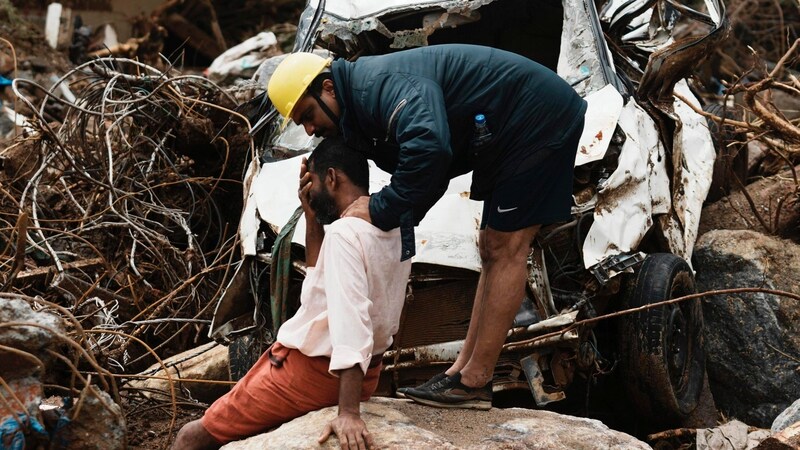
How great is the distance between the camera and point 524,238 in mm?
4098

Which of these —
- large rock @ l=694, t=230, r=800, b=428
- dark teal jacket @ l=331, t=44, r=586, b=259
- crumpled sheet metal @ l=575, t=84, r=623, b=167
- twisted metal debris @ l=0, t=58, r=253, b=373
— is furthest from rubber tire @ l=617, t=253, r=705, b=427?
twisted metal debris @ l=0, t=58, r=253, b=373

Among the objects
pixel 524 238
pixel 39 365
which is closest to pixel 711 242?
pixel 524 238

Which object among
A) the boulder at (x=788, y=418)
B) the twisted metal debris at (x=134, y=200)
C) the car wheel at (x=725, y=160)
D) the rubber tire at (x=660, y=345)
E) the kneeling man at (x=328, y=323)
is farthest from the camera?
the car wheel at (x=725, y=160)

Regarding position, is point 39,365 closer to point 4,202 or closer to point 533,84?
point 533,84

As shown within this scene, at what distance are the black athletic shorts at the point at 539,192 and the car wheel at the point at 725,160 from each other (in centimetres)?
329

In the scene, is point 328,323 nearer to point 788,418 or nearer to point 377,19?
point 788,418

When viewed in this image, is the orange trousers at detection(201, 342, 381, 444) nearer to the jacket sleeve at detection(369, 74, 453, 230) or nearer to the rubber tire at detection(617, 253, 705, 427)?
the jacket sleeve at detection(369, 74, 453, 230)

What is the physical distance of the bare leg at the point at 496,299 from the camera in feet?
13.0

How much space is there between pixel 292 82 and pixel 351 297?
0.95 metres

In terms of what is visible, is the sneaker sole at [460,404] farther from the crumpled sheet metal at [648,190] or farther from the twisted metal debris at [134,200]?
the twisted metal debris at [134,200]

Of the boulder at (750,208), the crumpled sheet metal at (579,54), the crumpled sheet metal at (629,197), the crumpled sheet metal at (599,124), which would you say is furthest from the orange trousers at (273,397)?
the boulder at (750,208)

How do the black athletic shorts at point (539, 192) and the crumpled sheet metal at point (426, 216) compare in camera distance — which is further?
the crumpled sheet metal at point (426, 216)

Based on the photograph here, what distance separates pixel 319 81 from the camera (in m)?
3.84

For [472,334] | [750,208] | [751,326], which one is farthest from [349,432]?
[750,208]
